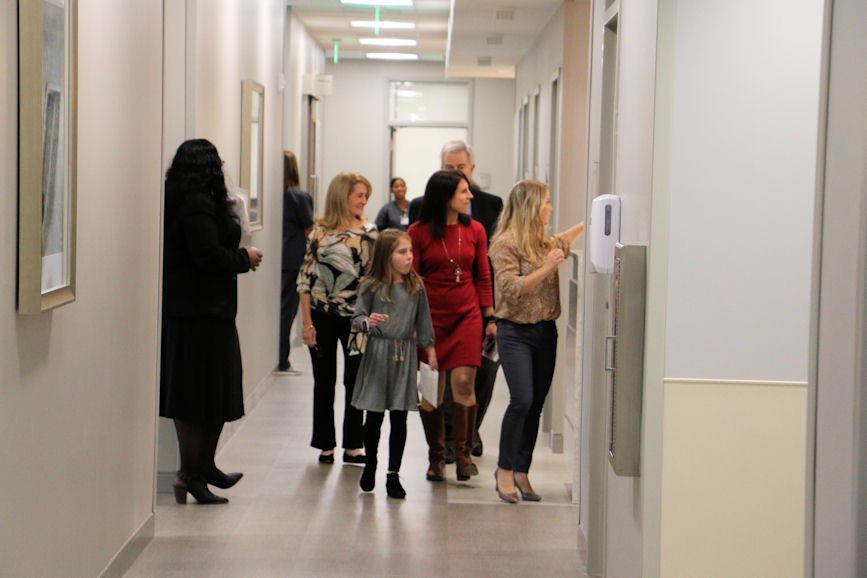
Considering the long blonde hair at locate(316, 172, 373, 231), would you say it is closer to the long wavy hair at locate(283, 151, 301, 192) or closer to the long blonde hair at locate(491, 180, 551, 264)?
the long blonde hair at locate(491, 180, 551, 264)

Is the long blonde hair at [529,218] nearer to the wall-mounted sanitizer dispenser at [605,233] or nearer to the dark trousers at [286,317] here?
the wall-mounted sanitizer dispenser at [605,233]

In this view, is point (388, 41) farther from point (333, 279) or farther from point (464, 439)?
point (464, 439)

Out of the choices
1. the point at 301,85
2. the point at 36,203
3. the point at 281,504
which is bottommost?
the point at 281,504

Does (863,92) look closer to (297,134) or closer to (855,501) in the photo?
(855,501)

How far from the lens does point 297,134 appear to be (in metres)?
11.2

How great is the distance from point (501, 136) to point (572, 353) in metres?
11.0

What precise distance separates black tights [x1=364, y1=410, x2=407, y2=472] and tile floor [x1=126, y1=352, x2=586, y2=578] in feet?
0.69

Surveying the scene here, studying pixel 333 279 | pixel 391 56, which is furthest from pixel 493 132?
pixel 333 279

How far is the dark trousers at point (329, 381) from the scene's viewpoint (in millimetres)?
5949

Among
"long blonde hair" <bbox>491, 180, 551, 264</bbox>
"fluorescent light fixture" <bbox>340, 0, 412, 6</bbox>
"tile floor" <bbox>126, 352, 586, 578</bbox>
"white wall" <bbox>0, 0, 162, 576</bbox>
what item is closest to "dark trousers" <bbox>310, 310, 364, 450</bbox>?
"tile floor" <bbox>126, 352, 586, 578</bbox>

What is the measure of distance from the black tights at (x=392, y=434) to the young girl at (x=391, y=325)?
0.06 metres

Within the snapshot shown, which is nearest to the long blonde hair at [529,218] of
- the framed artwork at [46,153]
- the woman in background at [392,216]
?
the framed artwork at [46,153]

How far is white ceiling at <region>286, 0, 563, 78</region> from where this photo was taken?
8258 mm

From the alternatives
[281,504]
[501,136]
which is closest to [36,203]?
[281,504]
